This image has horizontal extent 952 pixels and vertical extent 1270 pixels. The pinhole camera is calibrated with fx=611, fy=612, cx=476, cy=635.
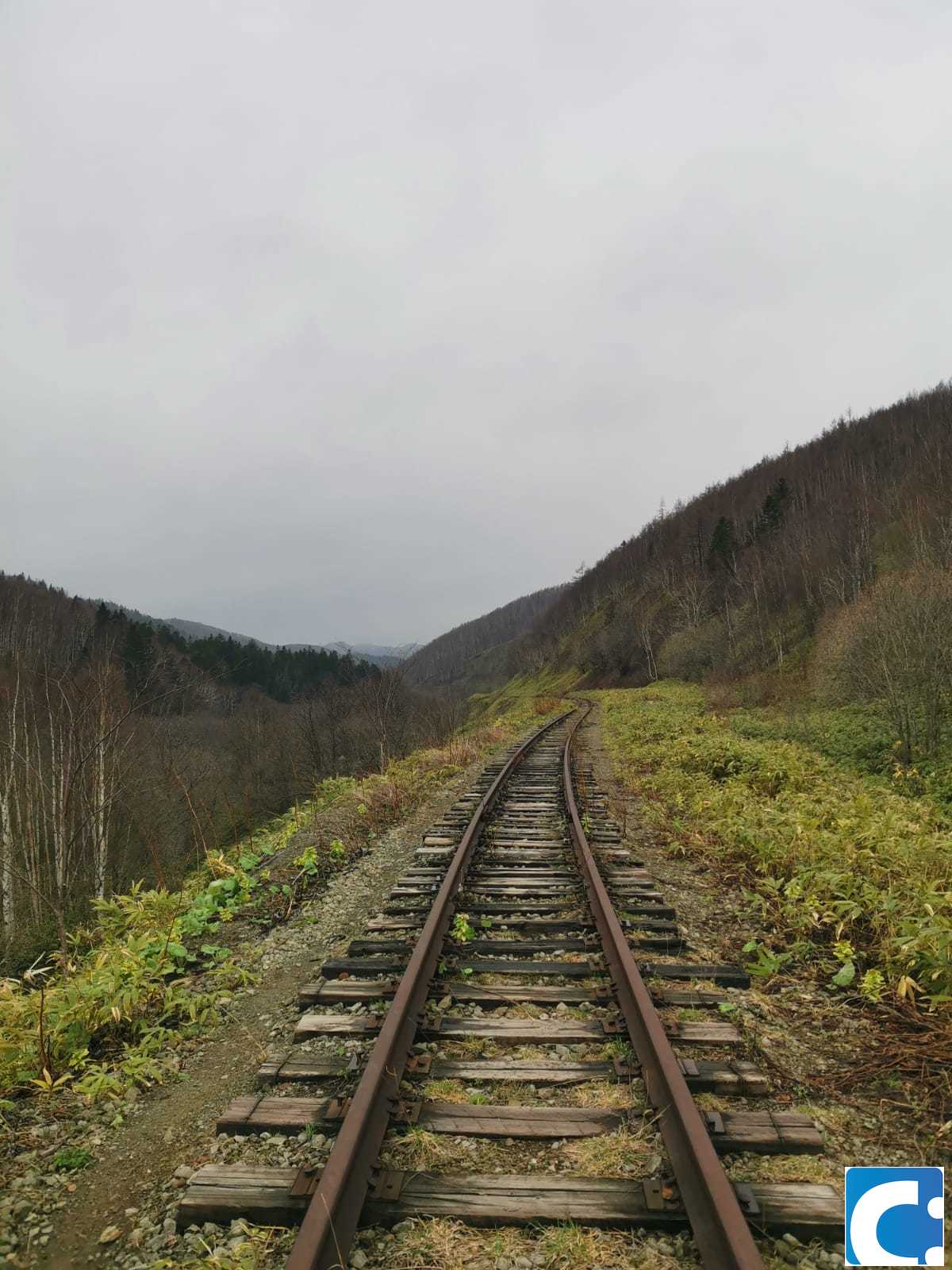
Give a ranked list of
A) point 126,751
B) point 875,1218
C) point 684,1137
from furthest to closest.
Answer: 1. point 126,751
2. point 684,1137
3. point 875,1218

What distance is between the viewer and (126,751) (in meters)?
17.6

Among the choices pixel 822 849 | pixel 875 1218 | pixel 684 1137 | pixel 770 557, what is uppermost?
pixel 770 557

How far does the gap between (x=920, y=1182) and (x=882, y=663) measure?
1419 cm

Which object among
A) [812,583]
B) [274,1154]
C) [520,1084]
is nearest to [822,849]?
[520,1084]

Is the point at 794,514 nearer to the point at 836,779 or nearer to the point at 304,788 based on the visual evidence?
the point at 304,788

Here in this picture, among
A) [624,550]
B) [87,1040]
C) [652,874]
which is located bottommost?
[652,874]

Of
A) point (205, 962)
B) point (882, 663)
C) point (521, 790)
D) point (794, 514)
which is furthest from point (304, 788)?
point (794, 514)

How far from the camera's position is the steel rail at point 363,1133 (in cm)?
207

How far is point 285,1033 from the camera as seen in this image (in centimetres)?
371

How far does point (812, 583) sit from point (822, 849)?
4298 cm

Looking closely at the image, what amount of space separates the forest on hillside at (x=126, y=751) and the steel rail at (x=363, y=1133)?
9.44 feet

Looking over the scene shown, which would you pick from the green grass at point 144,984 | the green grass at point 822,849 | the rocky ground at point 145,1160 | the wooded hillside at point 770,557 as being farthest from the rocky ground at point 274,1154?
the wooded hillside at point 770,557

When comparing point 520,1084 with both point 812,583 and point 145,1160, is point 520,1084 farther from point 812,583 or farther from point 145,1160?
point 812,583

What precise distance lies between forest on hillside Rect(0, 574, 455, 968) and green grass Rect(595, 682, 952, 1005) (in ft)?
19.2
